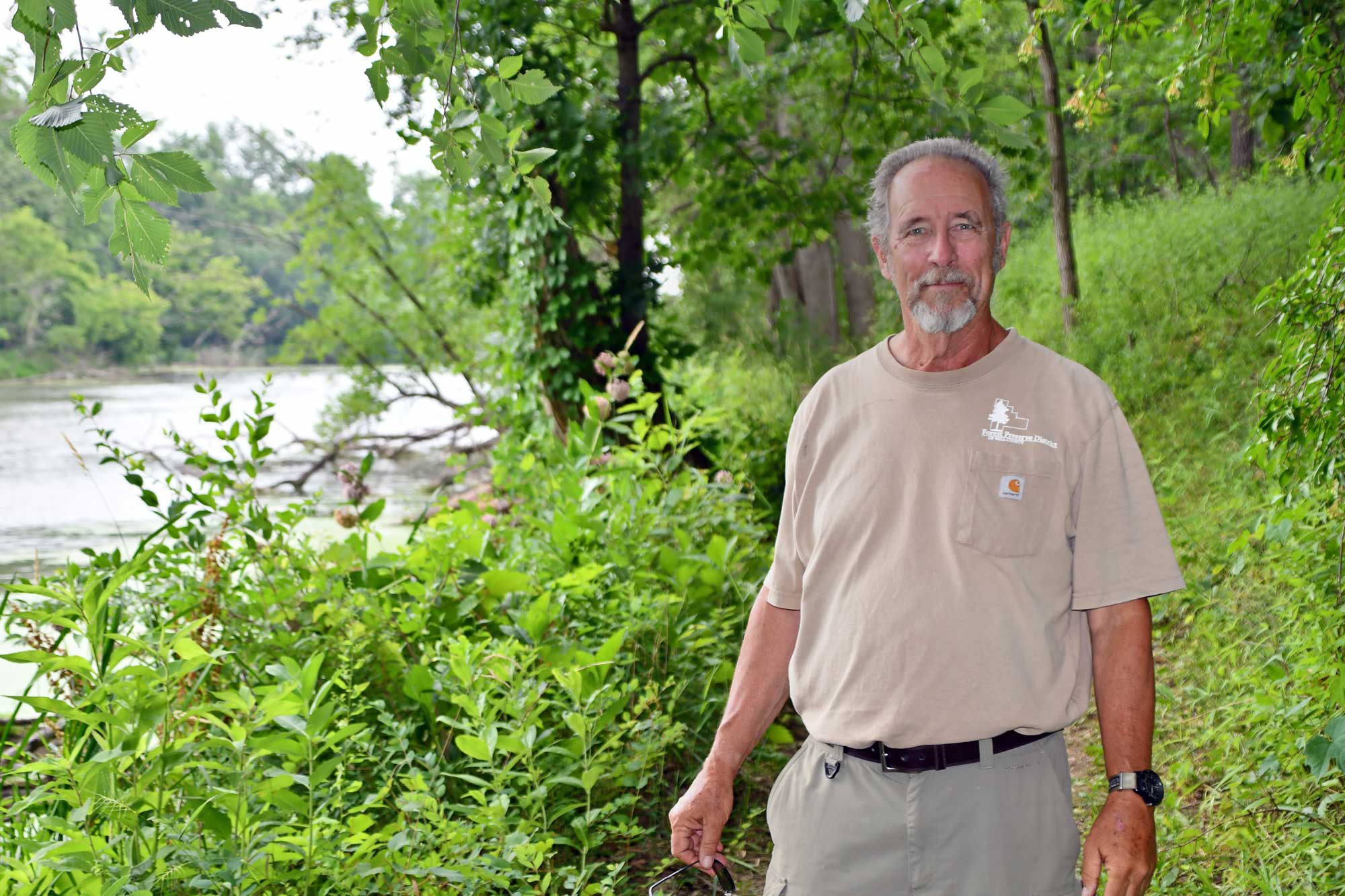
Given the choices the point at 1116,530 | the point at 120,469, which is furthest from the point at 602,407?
the point at 120,469

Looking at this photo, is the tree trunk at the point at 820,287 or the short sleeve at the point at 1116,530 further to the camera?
the tree trunk at the point at 820,287

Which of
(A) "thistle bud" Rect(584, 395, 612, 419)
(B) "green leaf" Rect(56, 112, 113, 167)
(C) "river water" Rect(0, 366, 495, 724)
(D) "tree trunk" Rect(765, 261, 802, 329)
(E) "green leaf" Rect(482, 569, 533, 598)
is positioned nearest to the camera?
(B) "green leaf" Rect(56, 112, 113, 167)

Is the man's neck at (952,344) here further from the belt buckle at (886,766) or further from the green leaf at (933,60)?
the belt buckle at (886,766)

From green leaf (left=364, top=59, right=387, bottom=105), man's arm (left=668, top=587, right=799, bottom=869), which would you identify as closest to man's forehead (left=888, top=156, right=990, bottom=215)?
man's arm (left=668, top=587, right=799, bottom=869)

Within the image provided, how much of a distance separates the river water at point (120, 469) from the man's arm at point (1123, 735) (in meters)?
3.68

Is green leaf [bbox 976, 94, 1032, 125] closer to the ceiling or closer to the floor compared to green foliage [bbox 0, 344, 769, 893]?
closer to the ceiling

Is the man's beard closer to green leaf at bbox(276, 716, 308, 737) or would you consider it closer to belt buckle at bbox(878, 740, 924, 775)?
belt buckle at bbox(878, 740, 924, 775)

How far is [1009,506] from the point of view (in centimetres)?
164

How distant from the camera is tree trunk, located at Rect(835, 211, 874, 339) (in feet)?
48.2

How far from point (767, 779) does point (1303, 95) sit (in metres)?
2.91

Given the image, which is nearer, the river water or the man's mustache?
the man's mustache

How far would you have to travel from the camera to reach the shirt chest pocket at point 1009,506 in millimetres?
1636

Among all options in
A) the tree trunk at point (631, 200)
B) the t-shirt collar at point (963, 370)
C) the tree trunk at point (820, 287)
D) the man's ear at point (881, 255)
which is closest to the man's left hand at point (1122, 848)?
the t-shirt collar at point (963, 370)

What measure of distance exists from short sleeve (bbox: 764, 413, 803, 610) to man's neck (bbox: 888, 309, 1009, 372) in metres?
0.24
